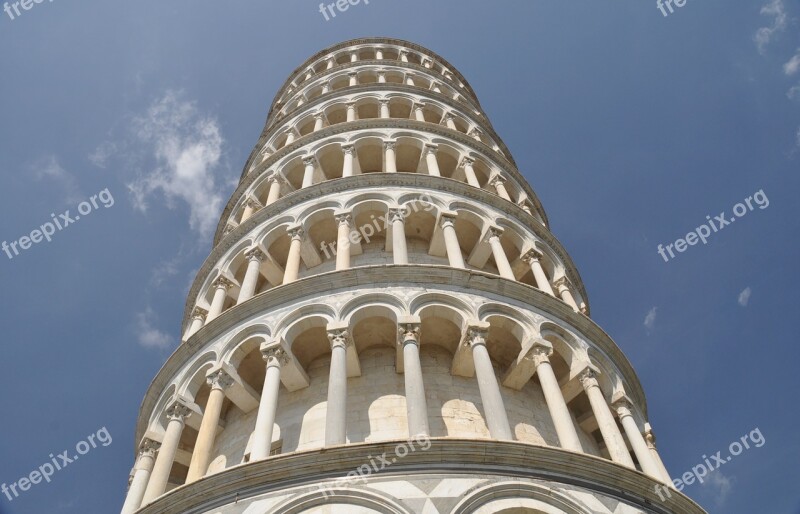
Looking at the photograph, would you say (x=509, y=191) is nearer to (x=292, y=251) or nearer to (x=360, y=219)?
(x=360, y=219)

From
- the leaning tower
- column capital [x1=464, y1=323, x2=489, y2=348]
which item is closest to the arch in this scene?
the leaning tower

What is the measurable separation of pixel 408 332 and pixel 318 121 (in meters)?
15.3

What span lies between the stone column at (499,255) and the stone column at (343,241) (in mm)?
4020

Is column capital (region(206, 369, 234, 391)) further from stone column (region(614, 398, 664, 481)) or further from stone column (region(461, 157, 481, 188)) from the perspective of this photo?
stone column (region(461, 157, 481, 188))

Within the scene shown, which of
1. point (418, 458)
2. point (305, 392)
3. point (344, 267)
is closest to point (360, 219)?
point (344, 267)

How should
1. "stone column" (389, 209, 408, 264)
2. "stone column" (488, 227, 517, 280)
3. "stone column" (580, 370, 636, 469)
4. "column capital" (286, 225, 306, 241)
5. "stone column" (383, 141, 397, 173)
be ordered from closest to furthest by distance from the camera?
"stone column" (580, 370, 636, 469), "stone column" (389, 209, 408, 264), "stone column" (488, 227, 517, 280), "column capital" (286, 225, 306, 241), "stone column" (383, 141, 397, 173)

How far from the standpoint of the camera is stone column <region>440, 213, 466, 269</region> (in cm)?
1833

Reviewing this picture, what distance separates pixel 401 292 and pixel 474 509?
6.09 meters

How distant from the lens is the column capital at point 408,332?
48.9 feet

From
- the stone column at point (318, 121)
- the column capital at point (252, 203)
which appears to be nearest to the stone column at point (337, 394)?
the column capital at point (252, 203)

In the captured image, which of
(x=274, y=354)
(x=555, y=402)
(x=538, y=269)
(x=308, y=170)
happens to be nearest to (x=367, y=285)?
(x=274, y=354)

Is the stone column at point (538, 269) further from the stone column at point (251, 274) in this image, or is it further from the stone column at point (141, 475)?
the stone column at point (141, 475)

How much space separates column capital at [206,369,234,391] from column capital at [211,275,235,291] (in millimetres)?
5408

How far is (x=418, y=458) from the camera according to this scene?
462 inches
